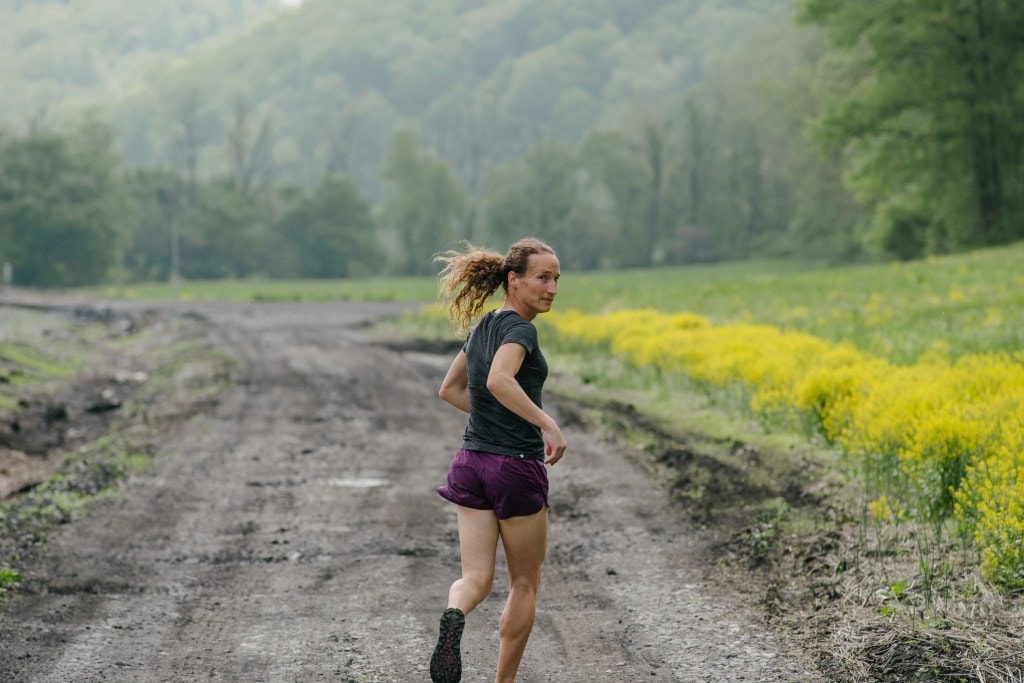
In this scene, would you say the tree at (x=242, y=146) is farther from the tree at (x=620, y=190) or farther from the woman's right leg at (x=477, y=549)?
the woman's right leg at (x=477, y=549)

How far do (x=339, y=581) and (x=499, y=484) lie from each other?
3252 millimetres

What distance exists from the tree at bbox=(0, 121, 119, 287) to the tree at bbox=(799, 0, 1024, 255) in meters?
50.8

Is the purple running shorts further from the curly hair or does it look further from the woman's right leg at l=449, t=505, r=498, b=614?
the curly hair

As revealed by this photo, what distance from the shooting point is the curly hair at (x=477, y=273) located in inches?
202

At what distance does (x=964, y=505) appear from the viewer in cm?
755

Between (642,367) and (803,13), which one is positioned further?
(803,13)

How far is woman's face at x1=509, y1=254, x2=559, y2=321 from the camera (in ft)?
16.6

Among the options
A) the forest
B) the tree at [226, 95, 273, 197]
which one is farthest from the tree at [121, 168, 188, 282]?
the tree at [226, 95, 273, 197]

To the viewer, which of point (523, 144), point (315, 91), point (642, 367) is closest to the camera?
point (642, 367)

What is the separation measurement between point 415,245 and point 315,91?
90900mm

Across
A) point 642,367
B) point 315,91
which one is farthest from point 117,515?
point 315,91

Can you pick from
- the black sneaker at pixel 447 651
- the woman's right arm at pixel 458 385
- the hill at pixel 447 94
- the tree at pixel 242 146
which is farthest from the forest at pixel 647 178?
the black sneaker at pixel 447 651

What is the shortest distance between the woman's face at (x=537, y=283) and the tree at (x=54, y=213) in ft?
247

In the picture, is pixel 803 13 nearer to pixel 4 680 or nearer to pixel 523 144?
pixel 4 680
